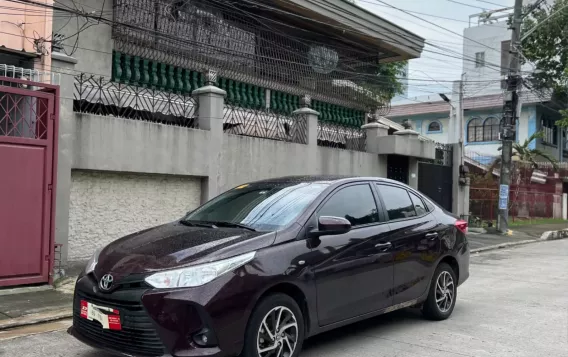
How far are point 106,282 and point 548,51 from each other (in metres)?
30.5

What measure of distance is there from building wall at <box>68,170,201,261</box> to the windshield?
386 cm

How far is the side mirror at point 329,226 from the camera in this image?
4406mm

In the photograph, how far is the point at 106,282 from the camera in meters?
3.91

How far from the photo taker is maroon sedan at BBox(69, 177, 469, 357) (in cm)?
368

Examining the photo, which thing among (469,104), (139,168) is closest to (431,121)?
(469,104)

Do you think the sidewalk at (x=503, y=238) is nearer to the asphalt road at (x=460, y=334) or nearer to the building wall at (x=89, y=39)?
the asphalt road at (x=460, y=334)

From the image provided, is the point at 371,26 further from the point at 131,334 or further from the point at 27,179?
the point at 131,334

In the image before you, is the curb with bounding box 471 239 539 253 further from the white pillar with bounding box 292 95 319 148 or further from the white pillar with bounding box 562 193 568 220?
the white pillar with bounding box 562 193 568 220

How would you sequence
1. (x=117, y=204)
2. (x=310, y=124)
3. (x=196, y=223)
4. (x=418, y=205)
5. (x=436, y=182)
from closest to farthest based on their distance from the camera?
(x=196, y=223) < (x=418, y=205) < (x=117, y=204) < (x=310, y=124) < (x=436, y=182)

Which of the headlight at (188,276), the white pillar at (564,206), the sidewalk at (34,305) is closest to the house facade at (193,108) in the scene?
the sidewalk at (34,305)

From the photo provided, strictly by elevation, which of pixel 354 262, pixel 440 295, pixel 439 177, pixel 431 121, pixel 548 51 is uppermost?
pixel 548 51

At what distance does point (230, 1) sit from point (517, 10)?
34.9ft

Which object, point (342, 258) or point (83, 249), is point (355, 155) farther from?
point (342, 258)

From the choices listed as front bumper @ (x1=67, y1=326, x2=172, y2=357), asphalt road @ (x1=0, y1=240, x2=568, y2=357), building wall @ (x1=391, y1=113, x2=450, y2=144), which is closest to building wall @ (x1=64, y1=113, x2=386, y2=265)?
asphalt road @ (x1=0, y1=240, x2=568, y2=357)
